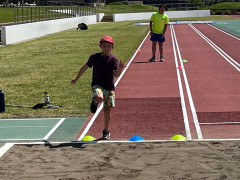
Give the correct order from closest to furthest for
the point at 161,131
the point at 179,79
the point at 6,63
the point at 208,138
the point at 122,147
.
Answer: the point at 122,147 → the point at 208,138 → the point at 161,131 → the point at 179,79 → the point at 6,63

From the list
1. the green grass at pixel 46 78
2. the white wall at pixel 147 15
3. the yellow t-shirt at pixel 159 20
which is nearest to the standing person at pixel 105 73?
the green grass at pixel 46 78

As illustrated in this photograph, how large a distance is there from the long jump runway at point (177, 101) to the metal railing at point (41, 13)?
19.7 metres

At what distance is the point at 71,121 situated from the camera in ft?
34.1

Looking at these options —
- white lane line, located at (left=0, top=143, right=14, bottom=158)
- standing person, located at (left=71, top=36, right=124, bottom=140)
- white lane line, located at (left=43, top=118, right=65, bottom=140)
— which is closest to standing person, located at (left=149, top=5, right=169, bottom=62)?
white lane line, located at (left=43, top=118, right=65, bottom=140)

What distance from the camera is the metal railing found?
39394mm

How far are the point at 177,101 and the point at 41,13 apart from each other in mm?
34363

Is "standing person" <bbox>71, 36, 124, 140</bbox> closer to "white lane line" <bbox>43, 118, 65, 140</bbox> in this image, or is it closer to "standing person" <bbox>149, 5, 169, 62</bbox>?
"white lane line" <bbox>43, 118, 65, 140</bbox>

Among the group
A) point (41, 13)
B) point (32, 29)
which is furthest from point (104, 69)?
point (41, 13)

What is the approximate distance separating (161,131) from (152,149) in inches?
61.4

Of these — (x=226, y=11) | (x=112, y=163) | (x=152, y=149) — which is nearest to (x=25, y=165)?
(x=112, y=163)

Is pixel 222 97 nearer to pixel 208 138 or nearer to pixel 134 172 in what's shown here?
pixel 208 138

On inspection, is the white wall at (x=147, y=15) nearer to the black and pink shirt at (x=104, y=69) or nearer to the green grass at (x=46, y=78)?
the green grass at (x=46, y=78)

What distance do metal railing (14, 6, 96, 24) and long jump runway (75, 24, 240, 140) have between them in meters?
19.7

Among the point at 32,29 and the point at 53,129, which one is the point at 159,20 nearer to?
the point at 53,129
